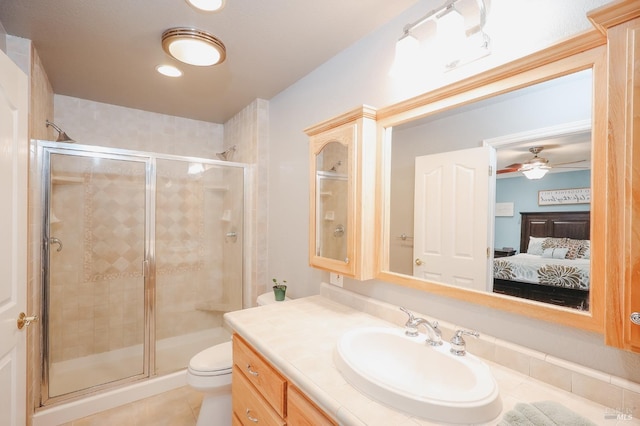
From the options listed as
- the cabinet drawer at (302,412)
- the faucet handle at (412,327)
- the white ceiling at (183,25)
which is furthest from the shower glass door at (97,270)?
the faucet handle at (412,327)

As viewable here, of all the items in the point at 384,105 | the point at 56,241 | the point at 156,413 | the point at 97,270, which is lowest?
the point at 156,413

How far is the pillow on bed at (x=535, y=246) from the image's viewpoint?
95cm

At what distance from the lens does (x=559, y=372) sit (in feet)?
2.87

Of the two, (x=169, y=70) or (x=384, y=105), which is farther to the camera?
(x=169, y=70)

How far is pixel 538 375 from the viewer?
92cm

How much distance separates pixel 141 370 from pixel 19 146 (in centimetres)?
184

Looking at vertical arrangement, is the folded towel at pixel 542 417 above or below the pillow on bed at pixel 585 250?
below

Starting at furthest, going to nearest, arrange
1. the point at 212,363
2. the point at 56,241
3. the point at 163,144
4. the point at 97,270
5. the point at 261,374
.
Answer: the point at 163,144 → the point at 97,270 → the point at 56,241 → the point at 212,363 → the point at 261,374

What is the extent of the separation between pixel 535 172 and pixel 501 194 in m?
0.13

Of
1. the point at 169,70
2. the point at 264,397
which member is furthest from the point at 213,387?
the point at 169,70

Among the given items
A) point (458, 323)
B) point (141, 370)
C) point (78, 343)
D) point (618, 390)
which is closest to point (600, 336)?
point (618, 390)

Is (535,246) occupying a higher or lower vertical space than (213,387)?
higher

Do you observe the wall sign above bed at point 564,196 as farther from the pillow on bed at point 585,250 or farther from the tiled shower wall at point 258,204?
the tiled shower wall at point 258,204

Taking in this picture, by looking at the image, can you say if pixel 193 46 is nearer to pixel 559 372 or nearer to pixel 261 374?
pixel 261 374
